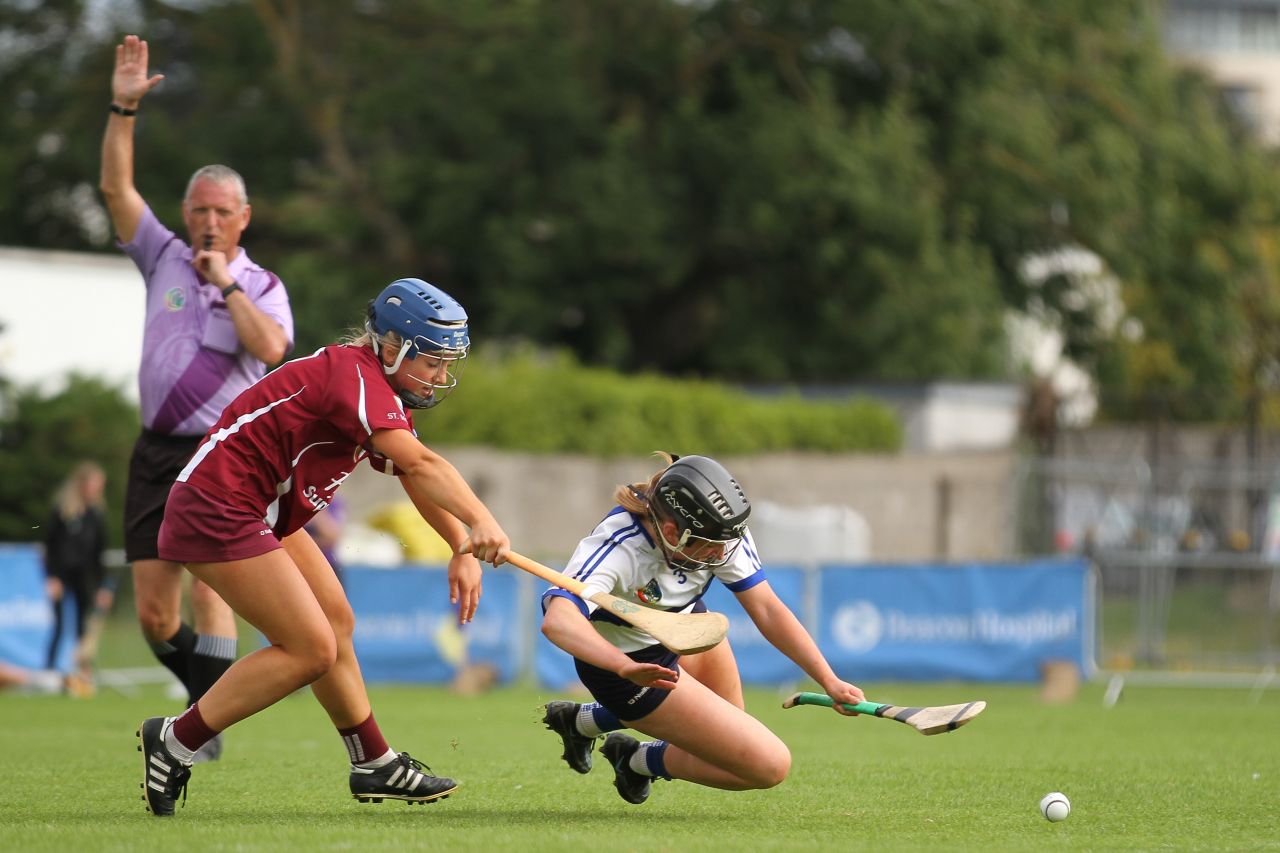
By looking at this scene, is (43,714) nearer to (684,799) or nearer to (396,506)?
(684,799)

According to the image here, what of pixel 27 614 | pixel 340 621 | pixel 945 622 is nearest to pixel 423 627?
pixel 27 614

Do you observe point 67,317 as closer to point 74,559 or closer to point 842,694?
point 74,559

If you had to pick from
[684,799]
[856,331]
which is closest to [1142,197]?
[856,331]

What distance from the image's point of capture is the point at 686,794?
7.53 m

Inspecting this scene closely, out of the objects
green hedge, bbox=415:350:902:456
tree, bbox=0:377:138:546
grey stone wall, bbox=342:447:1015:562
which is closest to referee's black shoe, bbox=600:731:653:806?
grey stone wall, bbox=342:447:1015:562

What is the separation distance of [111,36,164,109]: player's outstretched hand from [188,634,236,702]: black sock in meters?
2.37

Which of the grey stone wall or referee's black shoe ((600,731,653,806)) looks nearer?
referee's black shoe ((600,731,653,806))

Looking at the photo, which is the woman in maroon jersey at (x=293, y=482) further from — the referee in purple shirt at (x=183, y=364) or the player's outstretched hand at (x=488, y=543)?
the referee in purple shirt at (x=183, y=364)

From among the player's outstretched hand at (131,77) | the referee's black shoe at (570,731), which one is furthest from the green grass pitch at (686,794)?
the player's outstretched hand at (131,77)

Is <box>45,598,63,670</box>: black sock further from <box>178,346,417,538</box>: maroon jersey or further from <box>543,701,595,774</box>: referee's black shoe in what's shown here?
<box>178,346,417,538</box>: maroon jersey

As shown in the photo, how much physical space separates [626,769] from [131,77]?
3730 millimetres

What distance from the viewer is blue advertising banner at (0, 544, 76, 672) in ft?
54.6

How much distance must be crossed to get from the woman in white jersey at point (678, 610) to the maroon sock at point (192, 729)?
4.14 feet

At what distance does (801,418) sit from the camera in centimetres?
2711
